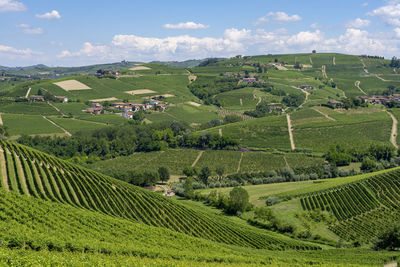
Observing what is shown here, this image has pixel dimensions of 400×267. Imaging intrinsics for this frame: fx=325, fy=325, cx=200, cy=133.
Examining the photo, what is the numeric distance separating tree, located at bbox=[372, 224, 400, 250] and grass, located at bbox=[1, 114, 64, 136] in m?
125

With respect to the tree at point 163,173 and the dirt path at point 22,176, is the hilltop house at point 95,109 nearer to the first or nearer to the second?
the tree at point 163,173

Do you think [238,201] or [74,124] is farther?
[74,124]

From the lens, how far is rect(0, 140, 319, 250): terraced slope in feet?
169

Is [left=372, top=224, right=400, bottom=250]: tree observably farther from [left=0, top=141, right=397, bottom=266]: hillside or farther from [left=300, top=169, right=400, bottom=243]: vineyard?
[left=0, top=141, right=397, bottom=266]: hillside

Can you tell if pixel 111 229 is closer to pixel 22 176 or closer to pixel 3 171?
pixel 22 176

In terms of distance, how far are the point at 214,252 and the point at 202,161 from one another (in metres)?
69.4

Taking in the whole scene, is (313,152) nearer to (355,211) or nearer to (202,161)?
(202,161)

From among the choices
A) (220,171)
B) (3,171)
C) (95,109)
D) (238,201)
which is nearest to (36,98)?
(95,109)

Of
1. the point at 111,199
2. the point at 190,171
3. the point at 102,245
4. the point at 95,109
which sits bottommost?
the point at 190,171

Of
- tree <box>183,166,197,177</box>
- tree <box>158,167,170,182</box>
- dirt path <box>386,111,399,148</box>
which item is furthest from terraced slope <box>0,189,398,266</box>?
dirt path <box>386,111,399,148</box>

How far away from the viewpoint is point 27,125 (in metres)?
141

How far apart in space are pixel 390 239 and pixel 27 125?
139628mm

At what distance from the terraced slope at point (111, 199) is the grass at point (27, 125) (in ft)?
264

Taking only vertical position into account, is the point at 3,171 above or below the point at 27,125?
above
